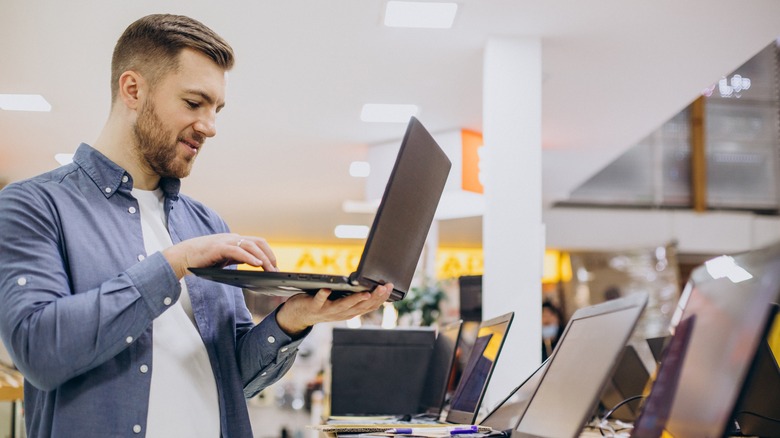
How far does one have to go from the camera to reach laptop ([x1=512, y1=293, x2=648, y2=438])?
1.01 metres

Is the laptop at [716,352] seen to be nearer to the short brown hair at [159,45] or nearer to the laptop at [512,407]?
the laptop at [512,407]

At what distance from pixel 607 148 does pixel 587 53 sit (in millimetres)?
2683

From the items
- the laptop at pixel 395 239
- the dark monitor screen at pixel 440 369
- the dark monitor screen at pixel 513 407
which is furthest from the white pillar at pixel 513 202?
the laptop at pixel 395 239

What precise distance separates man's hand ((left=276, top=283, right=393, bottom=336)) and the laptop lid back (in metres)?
0.04

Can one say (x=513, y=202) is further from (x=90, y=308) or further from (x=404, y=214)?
(x=90, y=308)

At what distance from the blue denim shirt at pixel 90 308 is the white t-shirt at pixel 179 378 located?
0.02 metres

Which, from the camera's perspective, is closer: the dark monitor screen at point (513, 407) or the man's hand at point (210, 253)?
the man's hand at point (210, 253)

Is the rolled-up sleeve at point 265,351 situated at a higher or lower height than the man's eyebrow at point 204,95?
lower

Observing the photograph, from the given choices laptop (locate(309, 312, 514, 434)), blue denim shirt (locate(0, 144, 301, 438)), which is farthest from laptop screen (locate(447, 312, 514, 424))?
blue denim shirt (locate(0, 144, 301, 438))

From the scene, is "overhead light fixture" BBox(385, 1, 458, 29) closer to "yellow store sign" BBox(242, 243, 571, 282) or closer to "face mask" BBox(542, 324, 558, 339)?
"face mask" BBox(542, 324, 558, 339)

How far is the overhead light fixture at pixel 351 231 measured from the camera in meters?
10.9

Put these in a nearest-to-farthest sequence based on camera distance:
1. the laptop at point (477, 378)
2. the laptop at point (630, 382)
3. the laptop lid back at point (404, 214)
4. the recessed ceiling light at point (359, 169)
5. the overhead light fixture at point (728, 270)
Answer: the overhead light fixture at point (728, 270) < the laptop lid back at point (404, 214) < the laptop at point (477, 378) < the laptop at point (630, 382) < the recessed ceiling light at point (359, 169)

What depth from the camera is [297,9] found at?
405 cm

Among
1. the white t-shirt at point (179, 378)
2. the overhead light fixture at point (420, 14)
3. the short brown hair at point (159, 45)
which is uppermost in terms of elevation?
the overhead light fixture at point (420, 14)
